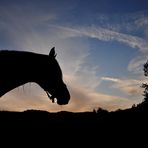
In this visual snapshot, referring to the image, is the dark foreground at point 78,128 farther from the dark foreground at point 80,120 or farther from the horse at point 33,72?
the horse at point 33,72

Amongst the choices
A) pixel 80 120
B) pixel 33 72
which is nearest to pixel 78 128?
pixel 80 120

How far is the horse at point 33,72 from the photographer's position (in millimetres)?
7980

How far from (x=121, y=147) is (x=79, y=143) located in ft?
1.96

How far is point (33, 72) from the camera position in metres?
8.91

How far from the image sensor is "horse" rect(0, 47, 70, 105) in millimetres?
7980

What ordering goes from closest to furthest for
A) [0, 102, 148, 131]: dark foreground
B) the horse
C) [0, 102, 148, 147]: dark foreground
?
[0, 102, 148, 147]: dark foreground, [0, 102, 148, 131]: dark foreground, the horse

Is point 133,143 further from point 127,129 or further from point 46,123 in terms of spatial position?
point 46,123

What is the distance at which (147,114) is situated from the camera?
3965 millimetres

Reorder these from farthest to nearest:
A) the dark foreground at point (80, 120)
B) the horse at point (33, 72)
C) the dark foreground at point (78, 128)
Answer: the horse at point (33, 72) < the dark foreground at point (80, 120) < the dark foreground at point (78, 128)

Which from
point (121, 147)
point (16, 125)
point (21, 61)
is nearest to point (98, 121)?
point (121, 147)

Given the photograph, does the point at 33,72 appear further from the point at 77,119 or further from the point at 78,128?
the point at 78,128

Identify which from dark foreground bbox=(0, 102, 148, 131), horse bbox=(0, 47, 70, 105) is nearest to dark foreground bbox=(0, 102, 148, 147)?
dark foreground bbox=(0, 102, 148, 131)

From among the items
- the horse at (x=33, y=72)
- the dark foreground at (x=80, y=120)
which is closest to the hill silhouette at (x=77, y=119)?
the dark foreground at (x=80, y=120)

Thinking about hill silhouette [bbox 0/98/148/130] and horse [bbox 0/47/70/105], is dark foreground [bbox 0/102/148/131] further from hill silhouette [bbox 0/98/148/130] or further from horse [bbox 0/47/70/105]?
horse [bbox 0/47/70/105]
